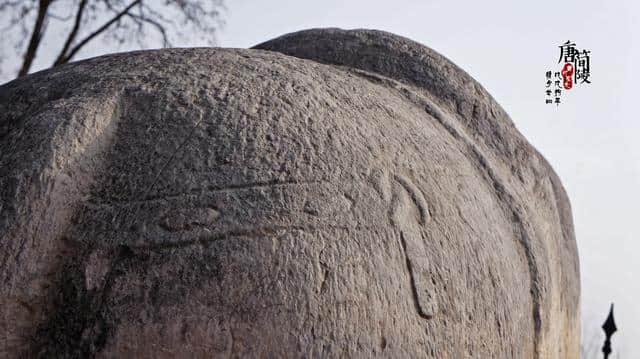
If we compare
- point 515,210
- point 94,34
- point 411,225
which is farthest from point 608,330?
point 94,34

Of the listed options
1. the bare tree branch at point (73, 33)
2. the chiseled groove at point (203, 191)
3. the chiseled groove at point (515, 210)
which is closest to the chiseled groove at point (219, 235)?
the chiseled groove at point (203, 191)

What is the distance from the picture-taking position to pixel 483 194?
8.18ft

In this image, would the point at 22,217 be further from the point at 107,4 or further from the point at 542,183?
the point at 107,4

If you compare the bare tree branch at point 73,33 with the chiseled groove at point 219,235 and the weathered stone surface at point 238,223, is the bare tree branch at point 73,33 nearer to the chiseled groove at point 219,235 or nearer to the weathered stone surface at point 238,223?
the weathered stone surface at point 238,223

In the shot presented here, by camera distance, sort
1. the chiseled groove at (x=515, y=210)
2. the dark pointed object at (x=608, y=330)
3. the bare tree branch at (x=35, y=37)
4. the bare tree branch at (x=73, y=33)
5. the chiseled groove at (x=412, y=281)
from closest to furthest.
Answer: the chiseled groove at (x=412, y=281) < the chiseled groove at (x=515, y=210) < the dark pointed object at (x=608, y=330) < the bare tree branch at (x=35, y=37) < the bare tree branch at (x=73, y=33)

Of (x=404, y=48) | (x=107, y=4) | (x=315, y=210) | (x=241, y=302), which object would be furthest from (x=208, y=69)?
(x=107, y=4)

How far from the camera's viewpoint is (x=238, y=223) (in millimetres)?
Answer: 1969

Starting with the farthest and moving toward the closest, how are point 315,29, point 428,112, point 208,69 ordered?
point 315,29 → point 428,112 → point 208,69

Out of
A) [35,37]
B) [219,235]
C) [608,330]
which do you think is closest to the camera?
[219,235]

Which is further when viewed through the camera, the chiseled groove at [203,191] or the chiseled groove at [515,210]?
the chiseled groove at [515,210]

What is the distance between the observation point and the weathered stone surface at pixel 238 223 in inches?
75.0

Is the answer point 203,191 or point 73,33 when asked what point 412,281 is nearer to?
point 203,191

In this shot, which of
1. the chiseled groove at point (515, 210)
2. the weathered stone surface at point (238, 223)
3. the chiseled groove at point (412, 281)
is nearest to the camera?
the weathered stone surface at point (238, 223)

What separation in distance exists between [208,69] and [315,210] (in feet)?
1.81
